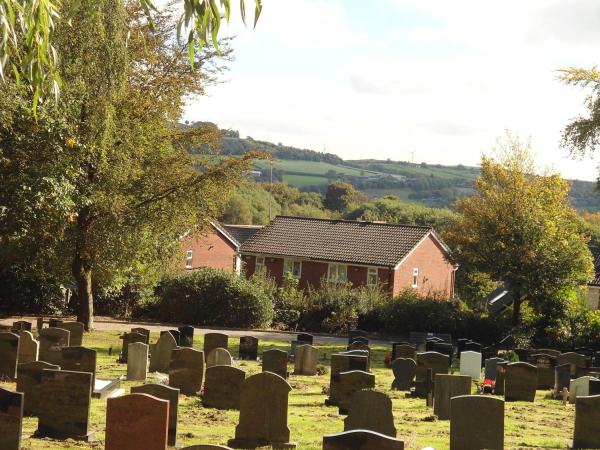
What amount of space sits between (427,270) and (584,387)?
33272 millimetres

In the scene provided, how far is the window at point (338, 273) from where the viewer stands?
45.3m

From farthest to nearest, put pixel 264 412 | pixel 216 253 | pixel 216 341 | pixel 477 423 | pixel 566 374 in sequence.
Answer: pixel 216 253, pixel 216 341, pixel 566 374, pixel 264 412, pixel 477 423

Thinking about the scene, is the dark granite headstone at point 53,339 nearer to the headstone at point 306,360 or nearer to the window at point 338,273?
the headstone at point 306,360

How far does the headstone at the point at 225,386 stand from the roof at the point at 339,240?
102 feet

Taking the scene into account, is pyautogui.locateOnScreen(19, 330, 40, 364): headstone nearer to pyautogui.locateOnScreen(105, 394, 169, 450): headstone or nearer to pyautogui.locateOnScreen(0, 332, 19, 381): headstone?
pyautogui.locateOnScreen(0, 332, 19, 381): headstone

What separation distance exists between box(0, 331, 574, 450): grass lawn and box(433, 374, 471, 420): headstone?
0.25m

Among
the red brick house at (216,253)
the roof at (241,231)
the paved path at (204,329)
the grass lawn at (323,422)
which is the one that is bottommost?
the paved path at (204,329)

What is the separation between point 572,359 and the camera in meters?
19.9

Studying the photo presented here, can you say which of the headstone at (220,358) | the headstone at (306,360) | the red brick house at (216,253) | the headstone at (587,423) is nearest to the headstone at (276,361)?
the headstone at (220,358)

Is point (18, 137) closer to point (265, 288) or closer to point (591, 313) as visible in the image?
point (265, 288)

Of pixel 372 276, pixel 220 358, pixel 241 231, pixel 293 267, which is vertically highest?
pixel 241 231

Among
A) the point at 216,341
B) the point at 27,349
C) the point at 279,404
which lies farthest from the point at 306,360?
the point at 279,404

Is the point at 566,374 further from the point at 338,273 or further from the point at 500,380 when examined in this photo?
the point at 338,273

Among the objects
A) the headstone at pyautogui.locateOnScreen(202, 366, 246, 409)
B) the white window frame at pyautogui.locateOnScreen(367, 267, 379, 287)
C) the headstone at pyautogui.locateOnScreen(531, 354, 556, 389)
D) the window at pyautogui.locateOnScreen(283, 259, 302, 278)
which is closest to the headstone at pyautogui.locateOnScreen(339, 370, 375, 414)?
the headstone at pyautogui.locateOnScreen(202, 366, 246, 409)
